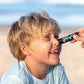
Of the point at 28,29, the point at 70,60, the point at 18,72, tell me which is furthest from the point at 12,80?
the point at 70,60

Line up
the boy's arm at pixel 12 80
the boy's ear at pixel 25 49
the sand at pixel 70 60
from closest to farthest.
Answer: the boy's arm at pixel 12 80 < the boy's ear at pixel 25 49 < the sand at pixel 70 60

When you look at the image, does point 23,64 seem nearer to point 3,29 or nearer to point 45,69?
point 45,69

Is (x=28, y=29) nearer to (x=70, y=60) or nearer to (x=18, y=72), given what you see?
(x=18, y=72)

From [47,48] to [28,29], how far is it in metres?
0.25

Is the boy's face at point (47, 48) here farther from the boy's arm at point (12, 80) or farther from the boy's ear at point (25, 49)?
the boy's arm at point (12, 80)

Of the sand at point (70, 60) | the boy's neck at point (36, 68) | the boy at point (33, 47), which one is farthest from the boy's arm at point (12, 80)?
the sand at point (70, 60)


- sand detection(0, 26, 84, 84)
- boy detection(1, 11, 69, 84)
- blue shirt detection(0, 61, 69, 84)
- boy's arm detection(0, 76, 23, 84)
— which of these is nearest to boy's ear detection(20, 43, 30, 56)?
boy detection(1, 11, 69, 84)

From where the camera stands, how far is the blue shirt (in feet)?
8.95

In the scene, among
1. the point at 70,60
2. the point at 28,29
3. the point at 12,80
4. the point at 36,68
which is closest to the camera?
the point at 12,80

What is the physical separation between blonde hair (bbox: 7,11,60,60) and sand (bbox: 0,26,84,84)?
5.58 feet

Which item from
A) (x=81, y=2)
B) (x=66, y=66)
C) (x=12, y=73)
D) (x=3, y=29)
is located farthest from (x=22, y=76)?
(x=81, y=2)

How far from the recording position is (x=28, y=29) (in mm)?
2818

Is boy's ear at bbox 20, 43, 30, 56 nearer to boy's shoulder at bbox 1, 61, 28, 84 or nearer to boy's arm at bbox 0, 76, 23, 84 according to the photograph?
boy's shoulder at bbox 1, 61, 28, 84

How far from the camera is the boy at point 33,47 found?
2.78m
